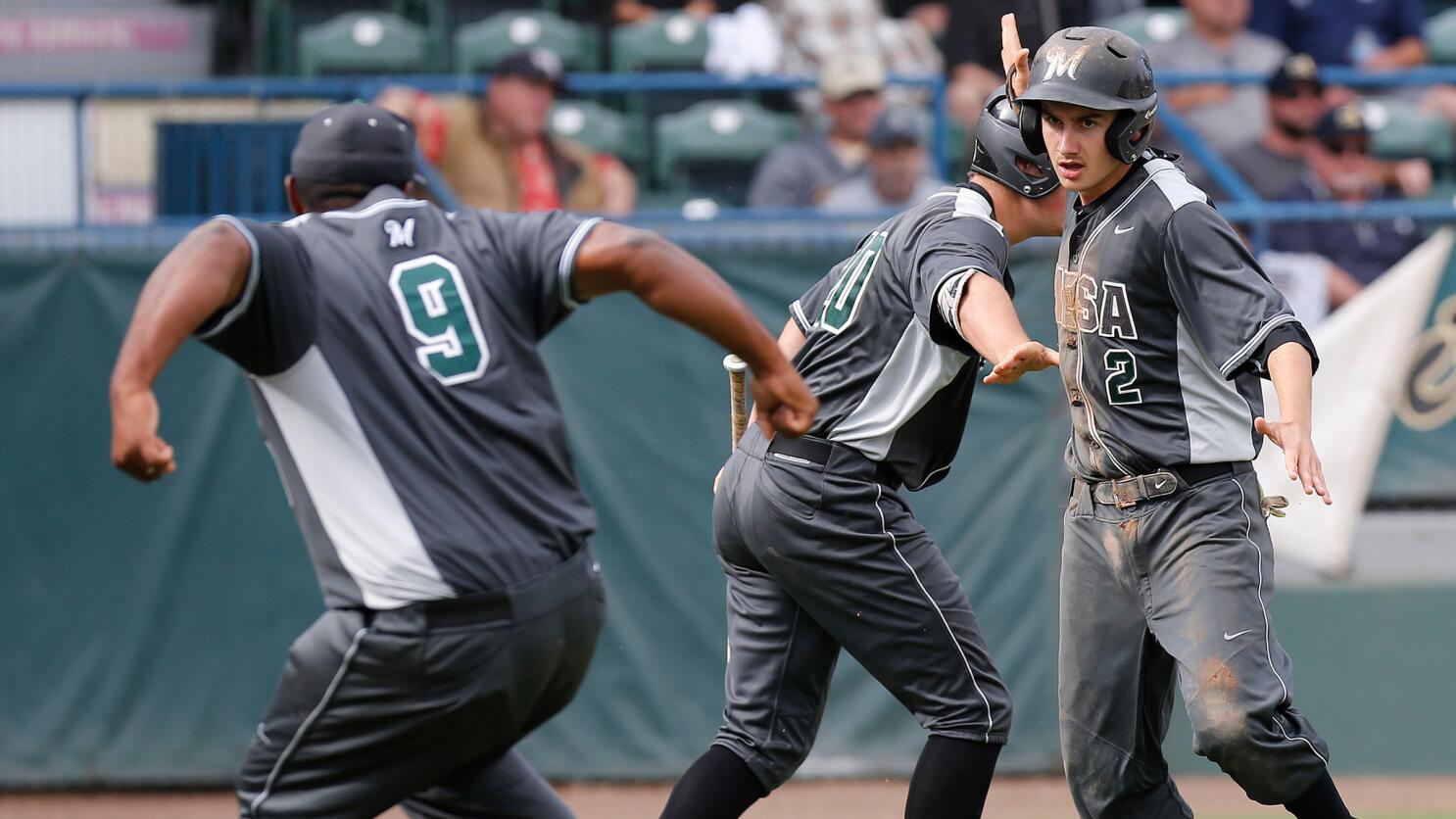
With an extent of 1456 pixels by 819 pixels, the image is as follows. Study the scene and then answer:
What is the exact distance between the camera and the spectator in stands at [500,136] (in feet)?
26.9

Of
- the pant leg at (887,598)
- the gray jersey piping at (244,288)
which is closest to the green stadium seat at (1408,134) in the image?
Answer: the pant leg at (887,598)

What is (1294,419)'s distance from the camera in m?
3.76

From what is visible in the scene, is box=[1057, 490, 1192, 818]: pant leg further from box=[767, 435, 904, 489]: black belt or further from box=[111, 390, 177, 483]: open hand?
box=[111, 390, 177, 483]: open hand

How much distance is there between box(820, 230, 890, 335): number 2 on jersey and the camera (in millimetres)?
4441

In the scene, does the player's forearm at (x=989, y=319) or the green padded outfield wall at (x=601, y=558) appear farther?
the green padded outfield wall at (x=601, y=558)

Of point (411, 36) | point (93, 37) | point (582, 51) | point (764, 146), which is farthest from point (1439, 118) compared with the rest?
point (93, 37)

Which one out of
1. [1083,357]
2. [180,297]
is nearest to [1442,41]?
[1083,357]

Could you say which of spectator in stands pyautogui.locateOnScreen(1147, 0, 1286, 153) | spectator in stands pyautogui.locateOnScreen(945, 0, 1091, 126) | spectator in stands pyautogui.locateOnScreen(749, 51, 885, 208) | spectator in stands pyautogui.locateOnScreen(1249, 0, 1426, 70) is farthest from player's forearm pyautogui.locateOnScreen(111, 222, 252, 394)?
spectator in stands pyautogui.locateOnScreen(1249, 0, 1426, 70)

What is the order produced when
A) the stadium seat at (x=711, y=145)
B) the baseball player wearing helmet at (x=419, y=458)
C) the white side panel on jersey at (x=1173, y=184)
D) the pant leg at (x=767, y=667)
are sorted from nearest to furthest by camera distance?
the baseball player wearing helmet at (x=419, y=458)
the white side panel on jersey at (x=1173, y=184)
the pant leg at (x=767, y=667)
the stadium seat at (x=711, y=145)

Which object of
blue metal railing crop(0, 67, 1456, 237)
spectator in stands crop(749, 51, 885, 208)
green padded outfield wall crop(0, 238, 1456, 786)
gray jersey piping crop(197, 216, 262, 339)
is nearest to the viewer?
gray jersey piping crop(197, 216, 262, 339)

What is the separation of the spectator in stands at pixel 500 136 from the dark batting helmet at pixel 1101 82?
4263 millimetres

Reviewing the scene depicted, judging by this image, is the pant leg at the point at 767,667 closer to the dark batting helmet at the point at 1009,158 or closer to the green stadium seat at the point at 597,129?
the dark batting helmet at the point at 1009,158

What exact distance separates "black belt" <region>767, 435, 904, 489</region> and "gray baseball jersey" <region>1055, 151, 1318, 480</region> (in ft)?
1.75

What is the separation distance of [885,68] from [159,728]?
5263 mm
